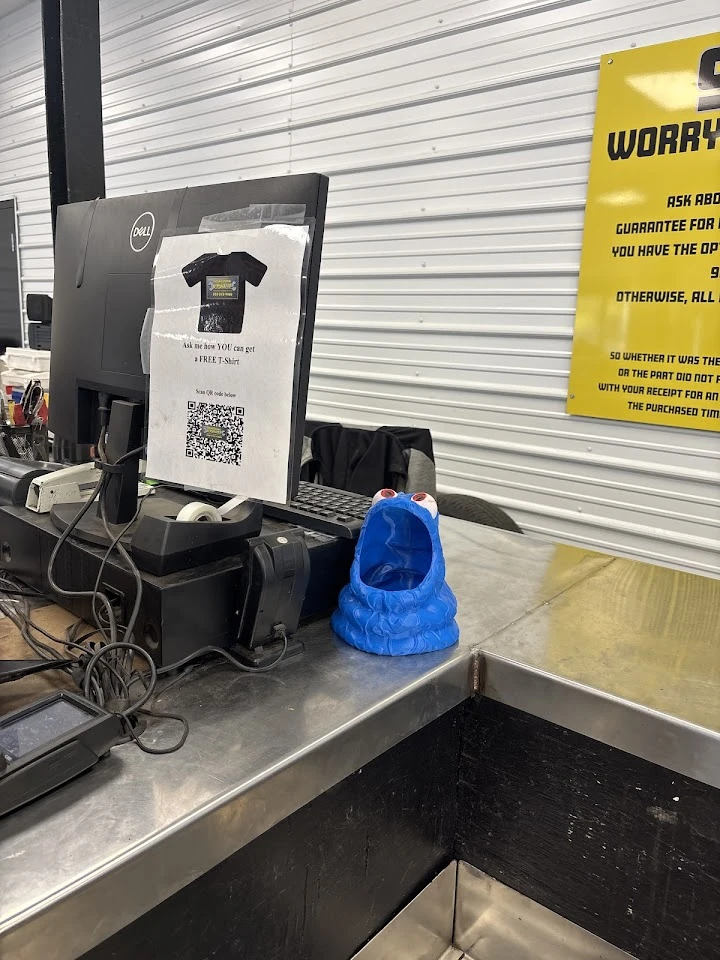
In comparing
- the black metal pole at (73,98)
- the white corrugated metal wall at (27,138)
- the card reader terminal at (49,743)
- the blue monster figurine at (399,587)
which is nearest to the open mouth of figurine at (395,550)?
the blue monster figurine at (399,587)

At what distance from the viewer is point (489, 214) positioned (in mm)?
2465

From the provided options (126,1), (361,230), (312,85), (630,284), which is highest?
(126,1)

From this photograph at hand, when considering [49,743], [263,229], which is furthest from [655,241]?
[49,743]

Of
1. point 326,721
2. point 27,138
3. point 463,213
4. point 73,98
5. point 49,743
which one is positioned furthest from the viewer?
point 27,138

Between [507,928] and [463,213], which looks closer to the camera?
[507,928]

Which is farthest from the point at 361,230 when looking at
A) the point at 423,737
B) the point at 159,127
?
the point at 423,737

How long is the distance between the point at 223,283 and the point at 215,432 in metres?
0.16

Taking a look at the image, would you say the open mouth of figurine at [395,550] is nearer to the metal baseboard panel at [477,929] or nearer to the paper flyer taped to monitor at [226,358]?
the paper flyer taped to monitor at [226,358]

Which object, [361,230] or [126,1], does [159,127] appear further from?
[361,230]

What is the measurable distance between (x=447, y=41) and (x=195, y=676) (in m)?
2.55

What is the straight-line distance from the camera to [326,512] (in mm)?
934

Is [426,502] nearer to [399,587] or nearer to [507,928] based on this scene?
[399,587]

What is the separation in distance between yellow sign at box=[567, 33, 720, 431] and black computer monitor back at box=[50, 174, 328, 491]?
1.71 meters

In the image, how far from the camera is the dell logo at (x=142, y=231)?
32.8 inches
